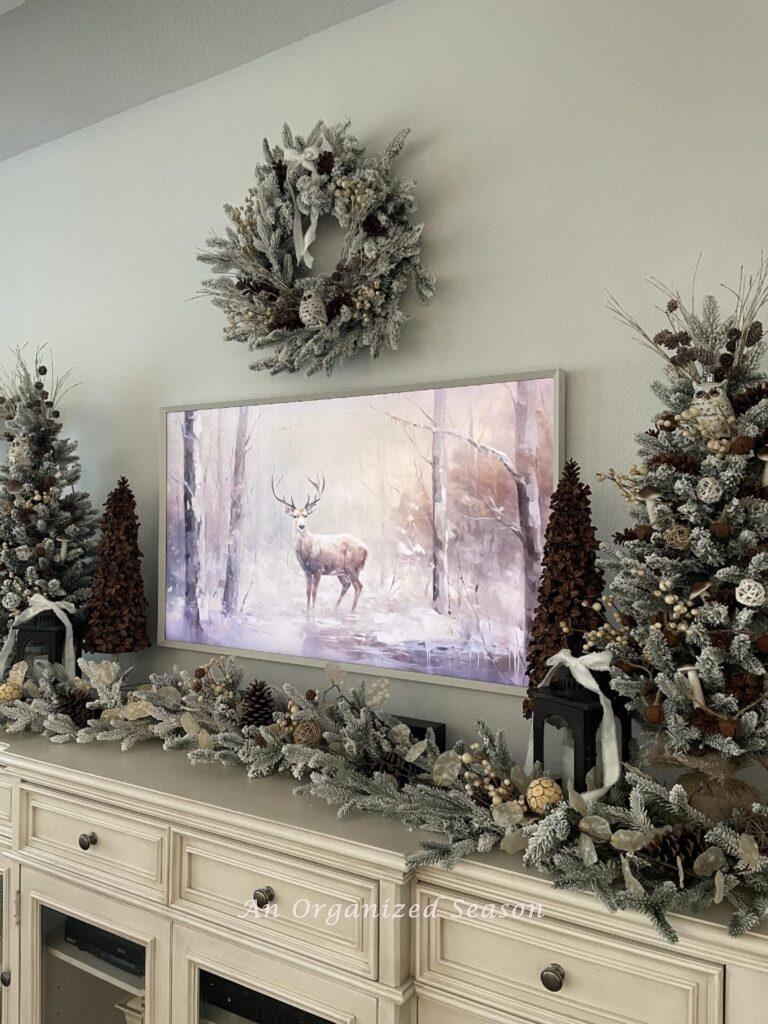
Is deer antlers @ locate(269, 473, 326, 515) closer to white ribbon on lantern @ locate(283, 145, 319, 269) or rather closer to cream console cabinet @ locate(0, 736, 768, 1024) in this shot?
white ribbon on lantern @ locate(283, 145, 319, 269)

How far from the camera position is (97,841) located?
1545 millimetres

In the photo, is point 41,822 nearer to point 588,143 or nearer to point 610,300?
point 610,300

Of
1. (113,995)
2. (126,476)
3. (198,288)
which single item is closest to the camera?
(113,995)

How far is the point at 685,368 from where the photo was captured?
124 cm

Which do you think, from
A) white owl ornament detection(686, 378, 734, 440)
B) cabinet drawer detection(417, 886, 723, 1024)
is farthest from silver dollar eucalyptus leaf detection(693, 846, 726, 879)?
white owl ornament detection(686, 378, 734, 440)

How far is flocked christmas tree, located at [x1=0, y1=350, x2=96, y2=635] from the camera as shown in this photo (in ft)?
6.75

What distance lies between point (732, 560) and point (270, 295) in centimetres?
121

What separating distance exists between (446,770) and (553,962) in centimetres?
34

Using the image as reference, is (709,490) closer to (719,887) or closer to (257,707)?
(719,887)

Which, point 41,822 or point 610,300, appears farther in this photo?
point 41,822

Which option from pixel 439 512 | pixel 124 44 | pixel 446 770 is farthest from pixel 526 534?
pixel 124 44

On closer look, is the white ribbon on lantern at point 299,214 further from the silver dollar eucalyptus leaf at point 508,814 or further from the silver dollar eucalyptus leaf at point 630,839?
the silver dollar eucalyptus leaf at point 630,839

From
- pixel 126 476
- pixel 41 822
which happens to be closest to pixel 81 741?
pixel 41 822

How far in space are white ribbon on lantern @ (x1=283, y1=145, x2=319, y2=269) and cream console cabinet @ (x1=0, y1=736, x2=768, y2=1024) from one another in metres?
1.21
